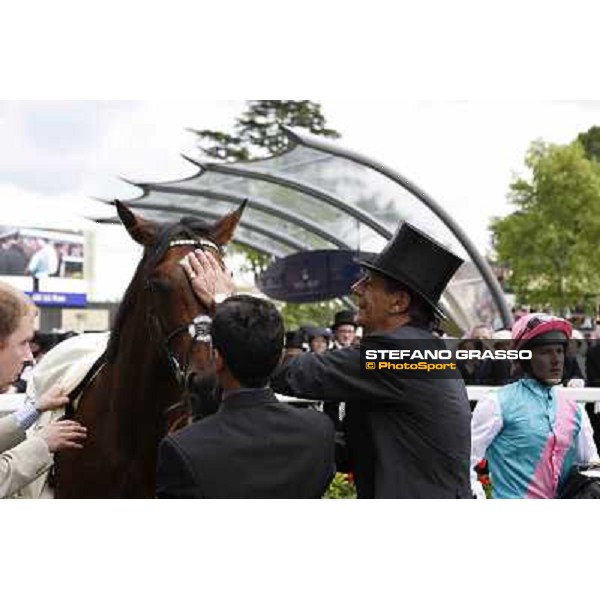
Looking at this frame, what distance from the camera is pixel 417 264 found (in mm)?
3133

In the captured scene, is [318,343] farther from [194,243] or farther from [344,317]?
[194,243]

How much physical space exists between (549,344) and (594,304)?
10.4 ft

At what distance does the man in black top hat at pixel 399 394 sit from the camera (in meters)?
2.99

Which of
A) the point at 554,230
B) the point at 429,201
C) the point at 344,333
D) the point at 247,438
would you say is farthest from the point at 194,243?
the point at 429,201

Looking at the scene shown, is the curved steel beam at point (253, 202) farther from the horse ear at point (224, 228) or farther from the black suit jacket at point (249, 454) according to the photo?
the black suit jacket at point (249, 454)

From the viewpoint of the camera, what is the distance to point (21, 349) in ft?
10.2

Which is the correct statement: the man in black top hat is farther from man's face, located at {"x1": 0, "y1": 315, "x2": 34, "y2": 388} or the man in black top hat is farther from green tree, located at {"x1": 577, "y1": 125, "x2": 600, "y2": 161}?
green tree, located at {"x1": 577, "y1": 125, "x2": 600, "y2": 161}

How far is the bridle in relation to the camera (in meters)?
3.30

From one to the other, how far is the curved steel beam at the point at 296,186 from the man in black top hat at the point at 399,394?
633 cm

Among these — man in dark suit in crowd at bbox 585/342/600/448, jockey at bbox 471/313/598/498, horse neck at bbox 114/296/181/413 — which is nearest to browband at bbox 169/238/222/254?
horse neck at bbox 114/296/181/413

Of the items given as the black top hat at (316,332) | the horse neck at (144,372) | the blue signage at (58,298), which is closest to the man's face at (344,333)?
the black top hat at (316,332)

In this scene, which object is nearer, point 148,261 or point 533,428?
point 148,261

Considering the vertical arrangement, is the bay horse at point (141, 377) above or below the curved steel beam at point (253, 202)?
below

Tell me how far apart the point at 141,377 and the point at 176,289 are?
0.46 m
